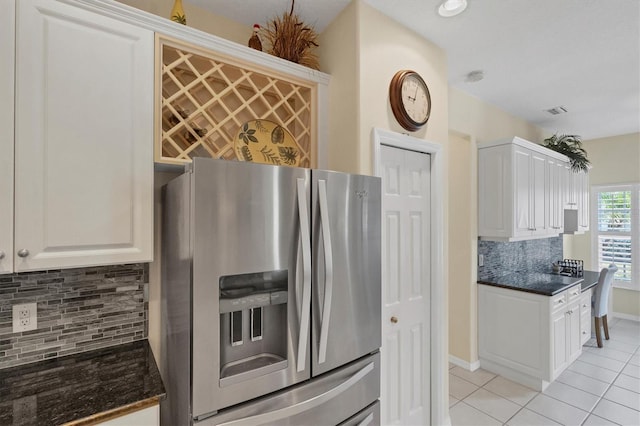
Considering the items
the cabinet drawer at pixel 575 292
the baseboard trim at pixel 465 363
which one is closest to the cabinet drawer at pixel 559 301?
the cabinet drawer at pixel 575 292

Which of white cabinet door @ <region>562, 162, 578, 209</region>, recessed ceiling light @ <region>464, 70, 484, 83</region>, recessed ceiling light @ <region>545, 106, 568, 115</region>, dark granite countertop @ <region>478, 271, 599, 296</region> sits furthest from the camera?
white cabinet door @ <region>562, 162, 578, 209</region>

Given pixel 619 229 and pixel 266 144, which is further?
pixel 619 229

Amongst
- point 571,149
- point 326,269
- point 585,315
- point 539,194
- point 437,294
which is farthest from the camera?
point 571,149

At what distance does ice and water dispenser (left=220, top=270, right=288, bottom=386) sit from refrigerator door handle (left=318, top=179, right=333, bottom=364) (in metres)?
0.17

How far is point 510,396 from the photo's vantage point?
280 cm

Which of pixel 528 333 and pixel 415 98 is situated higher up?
pixel 415 98

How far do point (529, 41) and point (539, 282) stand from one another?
242 centimetres

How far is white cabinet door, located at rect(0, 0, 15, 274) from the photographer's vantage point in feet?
3.49

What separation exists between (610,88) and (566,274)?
2.17 metres

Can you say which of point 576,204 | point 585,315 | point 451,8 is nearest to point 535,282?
point 585,315

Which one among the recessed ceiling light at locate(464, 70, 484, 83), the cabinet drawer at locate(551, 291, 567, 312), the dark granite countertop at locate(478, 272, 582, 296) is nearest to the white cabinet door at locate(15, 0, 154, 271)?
the recessed ceiling light at locate(464, 70, 484, 83)

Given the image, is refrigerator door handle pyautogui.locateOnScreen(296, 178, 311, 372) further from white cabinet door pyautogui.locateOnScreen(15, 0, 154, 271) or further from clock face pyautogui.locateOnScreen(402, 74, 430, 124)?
clock face pyautogui.locateOnScreen(402, 74, 430, 124)

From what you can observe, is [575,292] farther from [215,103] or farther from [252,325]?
[215,103]

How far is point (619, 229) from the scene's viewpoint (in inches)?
193
